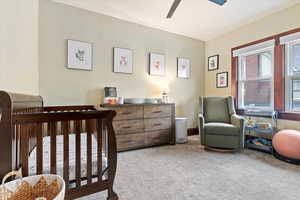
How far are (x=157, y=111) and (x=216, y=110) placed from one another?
48.9 inches

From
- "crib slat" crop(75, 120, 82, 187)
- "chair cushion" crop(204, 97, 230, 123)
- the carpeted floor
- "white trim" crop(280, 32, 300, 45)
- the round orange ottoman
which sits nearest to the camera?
"crib slat" crop(75, 120, 82, 187)

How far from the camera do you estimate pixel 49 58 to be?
2.51m

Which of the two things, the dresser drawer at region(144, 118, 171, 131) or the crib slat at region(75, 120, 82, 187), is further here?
the dresser drawer at region(144, 118, 171, 131)

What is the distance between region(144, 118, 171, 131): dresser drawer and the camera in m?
2.98

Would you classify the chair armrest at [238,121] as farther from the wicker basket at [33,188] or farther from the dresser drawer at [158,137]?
the wicker basket at [33,188]

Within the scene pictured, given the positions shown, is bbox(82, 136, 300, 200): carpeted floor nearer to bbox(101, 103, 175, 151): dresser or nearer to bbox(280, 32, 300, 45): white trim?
bbox(101, 103, 175, 151): dresser

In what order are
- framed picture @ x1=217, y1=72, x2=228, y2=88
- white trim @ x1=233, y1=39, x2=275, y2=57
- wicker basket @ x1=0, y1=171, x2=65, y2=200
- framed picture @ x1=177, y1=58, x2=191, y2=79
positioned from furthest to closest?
1. framed picture @ x1=177, y1=58, x2=191, y2=79
2. framed picture @ x1=217, y1=72, x2=228, y2=88
3. white trim @ x1=233, y1=39, x2=275, y2=57
4. wicker basket @ x1=0, y1=171, x2=65, y2=200

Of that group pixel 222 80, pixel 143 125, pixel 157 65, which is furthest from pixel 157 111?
pixel 222 80

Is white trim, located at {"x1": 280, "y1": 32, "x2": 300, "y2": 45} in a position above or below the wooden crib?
above

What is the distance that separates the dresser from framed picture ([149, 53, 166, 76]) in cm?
81

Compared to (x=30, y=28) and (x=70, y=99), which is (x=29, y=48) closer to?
(x=30, y=28)

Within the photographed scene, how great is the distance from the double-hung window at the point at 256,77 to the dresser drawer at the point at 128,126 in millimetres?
2237

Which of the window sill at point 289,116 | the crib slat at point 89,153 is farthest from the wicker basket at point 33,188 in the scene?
the window sill at point 289,116

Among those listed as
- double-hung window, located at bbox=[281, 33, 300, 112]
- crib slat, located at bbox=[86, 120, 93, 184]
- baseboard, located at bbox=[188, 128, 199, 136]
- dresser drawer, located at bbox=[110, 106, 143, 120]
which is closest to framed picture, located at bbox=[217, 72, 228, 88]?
double-hung window, located at bbox=[281, 33, 300, 112]
